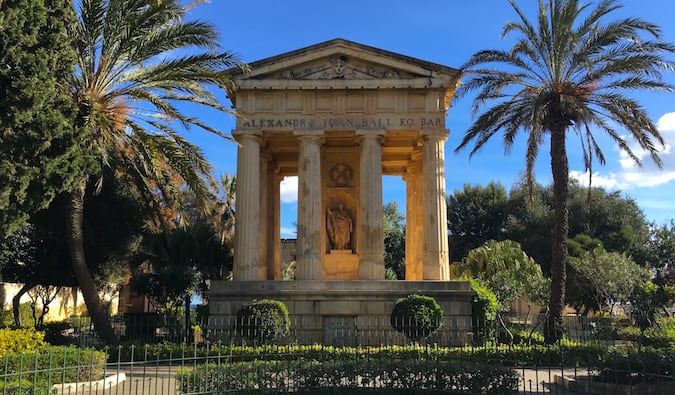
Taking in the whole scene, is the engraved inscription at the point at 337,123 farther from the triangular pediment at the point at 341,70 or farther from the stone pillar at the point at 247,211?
the triangular pediment at the point at 341,70

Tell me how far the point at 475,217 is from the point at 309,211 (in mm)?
28511

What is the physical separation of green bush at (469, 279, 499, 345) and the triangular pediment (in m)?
7.73

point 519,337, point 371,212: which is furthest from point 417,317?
point 371,212

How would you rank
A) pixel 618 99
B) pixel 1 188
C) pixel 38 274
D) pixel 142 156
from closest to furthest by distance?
pixel 1 188, pixel 142 156, pixel 618 99, pixel 38 274

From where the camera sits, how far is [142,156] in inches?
655

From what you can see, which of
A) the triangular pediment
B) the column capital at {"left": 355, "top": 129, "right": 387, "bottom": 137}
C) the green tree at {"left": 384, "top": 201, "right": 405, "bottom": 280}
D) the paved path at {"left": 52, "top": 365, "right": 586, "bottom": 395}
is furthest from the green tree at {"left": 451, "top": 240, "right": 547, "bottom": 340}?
the paved path at {"left": 52, "top": 365, "right": 586, "bottom": 395}

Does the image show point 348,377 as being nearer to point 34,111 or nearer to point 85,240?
point 34,111

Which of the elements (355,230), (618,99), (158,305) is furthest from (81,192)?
(618,99)

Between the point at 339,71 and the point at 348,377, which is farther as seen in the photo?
the point at 339,71

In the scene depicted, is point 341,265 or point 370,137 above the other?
point 370,137

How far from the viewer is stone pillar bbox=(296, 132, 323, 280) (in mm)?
21969

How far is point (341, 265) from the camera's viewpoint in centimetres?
2533

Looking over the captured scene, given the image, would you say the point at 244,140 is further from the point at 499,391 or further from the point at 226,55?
the point at 499,391

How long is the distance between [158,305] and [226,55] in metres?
12.2
